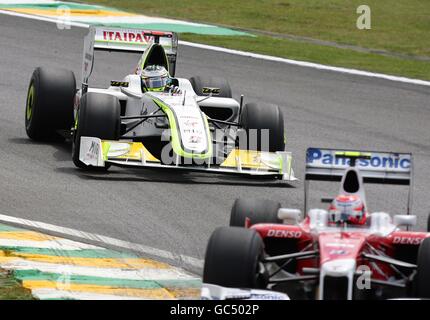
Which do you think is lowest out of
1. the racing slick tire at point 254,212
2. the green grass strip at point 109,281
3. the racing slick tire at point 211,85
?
the green grass strip at point 109,281

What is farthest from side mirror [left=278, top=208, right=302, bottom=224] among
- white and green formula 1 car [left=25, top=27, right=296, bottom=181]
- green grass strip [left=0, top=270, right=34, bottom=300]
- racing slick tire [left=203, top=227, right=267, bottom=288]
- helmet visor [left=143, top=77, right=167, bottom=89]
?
helmet visor [left=143, top=77, right=167, bottom=89]

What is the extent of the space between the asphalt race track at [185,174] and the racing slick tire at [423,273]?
9.77ft

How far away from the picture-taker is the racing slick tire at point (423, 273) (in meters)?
8.75

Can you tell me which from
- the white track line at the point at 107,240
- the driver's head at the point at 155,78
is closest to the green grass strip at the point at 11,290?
the white track line at the point at 107,240

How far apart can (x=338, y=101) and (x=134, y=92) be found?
644 centimetres

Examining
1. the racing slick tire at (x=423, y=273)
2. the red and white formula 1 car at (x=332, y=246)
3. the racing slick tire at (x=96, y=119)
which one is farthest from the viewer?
the racing slick tire at (x=96, y=119)

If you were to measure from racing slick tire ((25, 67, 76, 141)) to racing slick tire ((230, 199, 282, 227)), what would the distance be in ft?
21.4

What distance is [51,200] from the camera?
13508 millimetres

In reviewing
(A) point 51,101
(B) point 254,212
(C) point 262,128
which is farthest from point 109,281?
(A) point 51,101

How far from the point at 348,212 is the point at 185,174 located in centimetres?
597

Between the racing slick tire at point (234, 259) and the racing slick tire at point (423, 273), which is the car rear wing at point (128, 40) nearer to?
the racing slick tire at point (234, 259)

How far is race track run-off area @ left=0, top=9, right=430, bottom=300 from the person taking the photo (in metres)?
12.8

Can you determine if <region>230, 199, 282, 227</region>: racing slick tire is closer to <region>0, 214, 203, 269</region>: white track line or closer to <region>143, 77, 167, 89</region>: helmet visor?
<region>0, 214, 203, 269</region>: white track line
